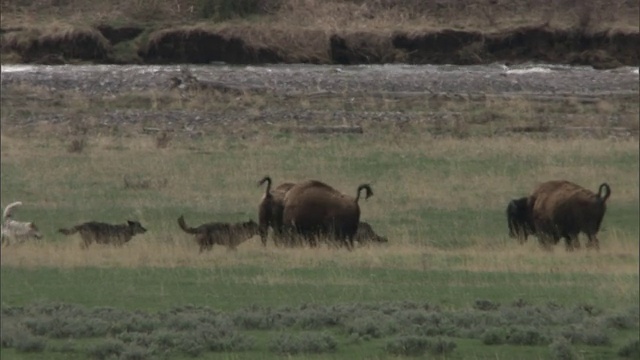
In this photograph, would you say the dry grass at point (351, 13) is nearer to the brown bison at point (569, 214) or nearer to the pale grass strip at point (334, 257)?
the brown bison at point (569, 214)

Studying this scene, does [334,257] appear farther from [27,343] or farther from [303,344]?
[27,343]

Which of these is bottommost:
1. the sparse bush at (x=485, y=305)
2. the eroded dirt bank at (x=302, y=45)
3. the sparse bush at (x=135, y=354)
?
the eroded dirt bank at (x=302, y=45)

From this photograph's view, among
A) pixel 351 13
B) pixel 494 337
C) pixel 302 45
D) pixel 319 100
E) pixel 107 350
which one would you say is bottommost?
pixel 302 45

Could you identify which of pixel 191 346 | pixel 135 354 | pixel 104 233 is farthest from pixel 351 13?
pixel 135 354

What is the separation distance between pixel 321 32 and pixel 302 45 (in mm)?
922

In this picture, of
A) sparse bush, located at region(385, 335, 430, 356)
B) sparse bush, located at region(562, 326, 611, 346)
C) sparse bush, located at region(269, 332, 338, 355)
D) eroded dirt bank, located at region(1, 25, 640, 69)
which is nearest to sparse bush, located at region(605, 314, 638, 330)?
sparse bush, located at region(562, 326, 611, 346)

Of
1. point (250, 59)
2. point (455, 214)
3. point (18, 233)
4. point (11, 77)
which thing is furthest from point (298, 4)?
point (18, 233)

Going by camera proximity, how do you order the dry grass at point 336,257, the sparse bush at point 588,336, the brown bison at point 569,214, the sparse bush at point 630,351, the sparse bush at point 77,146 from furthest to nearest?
the sparse bush at point 77,146 → the brown bison at point 569,214 → the dry grass at point 336,257 → the sparse bush at point 588,336 → the sparse bush at point 630,351

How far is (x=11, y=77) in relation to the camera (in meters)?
37.8

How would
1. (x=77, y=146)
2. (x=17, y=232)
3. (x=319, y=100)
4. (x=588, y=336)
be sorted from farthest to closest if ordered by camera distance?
(x=319, y=100)
(x=77, y=146)
(x=17, y=232)
(x=588, y=336)

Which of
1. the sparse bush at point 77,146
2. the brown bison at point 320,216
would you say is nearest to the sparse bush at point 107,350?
the brown bison at point 320,216

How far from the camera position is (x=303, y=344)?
11180mm

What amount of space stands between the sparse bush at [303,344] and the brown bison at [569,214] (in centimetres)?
712

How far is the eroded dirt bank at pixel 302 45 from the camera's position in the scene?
48.2m
